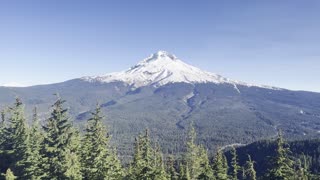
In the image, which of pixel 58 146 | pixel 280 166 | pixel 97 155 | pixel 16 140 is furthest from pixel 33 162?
pixel 280 166

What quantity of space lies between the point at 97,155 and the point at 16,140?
8.79 meters

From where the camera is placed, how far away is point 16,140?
4438 cm

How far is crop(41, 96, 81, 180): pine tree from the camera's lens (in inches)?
1661

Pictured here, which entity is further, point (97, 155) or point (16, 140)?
point (16, 140)

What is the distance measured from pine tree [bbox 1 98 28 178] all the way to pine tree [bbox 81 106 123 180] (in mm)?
6415

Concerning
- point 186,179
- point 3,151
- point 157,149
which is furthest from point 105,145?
point 157,149

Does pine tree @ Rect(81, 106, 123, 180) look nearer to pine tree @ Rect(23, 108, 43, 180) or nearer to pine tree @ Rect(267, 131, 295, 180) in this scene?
pine tree @ Rect(23, 108, 43, 180)

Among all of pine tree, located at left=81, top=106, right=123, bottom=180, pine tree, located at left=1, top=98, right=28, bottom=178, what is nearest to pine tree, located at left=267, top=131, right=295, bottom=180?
pine tree, located at left=81, top=106, right=123, bottom=180

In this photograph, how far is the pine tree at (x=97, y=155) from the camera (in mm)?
43156

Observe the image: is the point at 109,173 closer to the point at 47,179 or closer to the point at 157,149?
the point at 47,179

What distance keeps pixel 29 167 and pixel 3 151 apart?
3.67 m

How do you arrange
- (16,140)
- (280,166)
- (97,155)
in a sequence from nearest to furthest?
(280,166) < (97,155) < (16,140)

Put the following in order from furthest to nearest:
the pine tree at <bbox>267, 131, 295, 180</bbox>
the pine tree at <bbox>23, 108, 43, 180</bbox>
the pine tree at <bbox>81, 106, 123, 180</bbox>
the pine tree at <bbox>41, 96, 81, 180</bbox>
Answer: the pine tree at <bbox>81, 106, 123, 180</bbox> → the pine tree at <bbox>23, 108, 43, 180</bbox> → the pine tree at <bbox>41, 96, 81, 180</bbox> → the pine tree at <bbox>267, 131, 295, 180</bbox>

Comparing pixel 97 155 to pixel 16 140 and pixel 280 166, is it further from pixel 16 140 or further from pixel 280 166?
pixel 280 166
